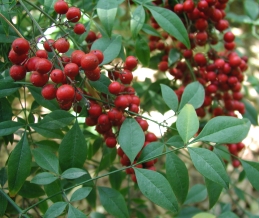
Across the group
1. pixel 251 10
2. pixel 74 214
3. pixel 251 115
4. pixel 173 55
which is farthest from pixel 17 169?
pixel 251 10

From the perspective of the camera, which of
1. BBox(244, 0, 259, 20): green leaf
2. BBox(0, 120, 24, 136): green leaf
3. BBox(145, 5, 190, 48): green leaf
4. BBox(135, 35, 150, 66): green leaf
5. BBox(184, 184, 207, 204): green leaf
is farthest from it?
BBox(244, 0, 259, 20): green leaf

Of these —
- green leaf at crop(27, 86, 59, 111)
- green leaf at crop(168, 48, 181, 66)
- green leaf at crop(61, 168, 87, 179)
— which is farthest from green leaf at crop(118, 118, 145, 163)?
green leaf at crop(168, 48, 181, 66)

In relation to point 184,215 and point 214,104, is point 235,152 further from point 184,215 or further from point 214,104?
point 184,215

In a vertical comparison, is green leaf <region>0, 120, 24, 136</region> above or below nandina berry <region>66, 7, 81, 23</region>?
below

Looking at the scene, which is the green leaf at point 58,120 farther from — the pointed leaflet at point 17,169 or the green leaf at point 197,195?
the green leaf at point 197,195

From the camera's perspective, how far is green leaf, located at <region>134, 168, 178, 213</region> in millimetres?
772

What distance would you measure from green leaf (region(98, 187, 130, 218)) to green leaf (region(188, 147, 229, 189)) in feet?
0.83


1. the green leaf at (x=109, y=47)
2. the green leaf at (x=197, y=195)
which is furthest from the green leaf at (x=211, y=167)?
the green leaf at (x=197, y=195)

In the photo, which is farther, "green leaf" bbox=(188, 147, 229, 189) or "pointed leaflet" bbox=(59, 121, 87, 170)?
"pointed leaflet" bbox=(59, 121, 87, 170)

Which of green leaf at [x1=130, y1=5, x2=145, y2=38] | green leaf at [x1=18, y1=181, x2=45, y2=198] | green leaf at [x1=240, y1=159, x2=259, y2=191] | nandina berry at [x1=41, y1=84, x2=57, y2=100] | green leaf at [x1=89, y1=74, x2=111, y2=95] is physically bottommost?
green leaf at [x1=18, y1=181, x2=45, y2=198]

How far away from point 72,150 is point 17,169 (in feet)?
0.46

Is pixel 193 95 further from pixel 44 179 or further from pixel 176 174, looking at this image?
pixel 44 179

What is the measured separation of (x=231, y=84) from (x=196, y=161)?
20.1 inches

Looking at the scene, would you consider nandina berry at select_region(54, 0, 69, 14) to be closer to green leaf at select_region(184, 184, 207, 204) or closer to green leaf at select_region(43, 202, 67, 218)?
green leaf at select_region(43, 202, 67, 218)
